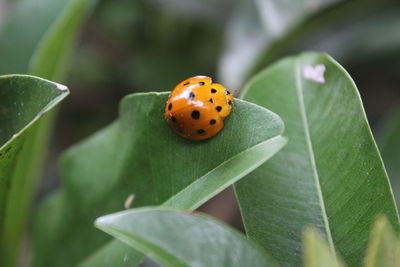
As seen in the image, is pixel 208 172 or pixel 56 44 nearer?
pixel 208 172

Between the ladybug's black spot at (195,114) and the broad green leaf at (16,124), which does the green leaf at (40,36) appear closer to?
the broad green leaf at (16,124)

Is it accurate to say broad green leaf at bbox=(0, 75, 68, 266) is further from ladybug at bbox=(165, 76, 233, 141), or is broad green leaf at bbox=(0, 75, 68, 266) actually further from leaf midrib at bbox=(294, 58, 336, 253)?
leaf midrib at bbox=(294, 58, 336, 253)

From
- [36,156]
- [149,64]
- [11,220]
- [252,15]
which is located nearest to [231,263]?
[11,220]

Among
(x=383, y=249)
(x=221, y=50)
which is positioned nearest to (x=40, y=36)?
(x=221, y=50)

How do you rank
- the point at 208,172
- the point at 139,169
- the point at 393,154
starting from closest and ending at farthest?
1. the point at 208,172
2. the point at 139,169
3. the point at 393,154

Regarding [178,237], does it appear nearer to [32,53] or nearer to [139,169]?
[139,169]

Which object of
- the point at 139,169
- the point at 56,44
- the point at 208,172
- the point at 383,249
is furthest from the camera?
the point at 56,44

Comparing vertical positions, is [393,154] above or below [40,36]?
below
